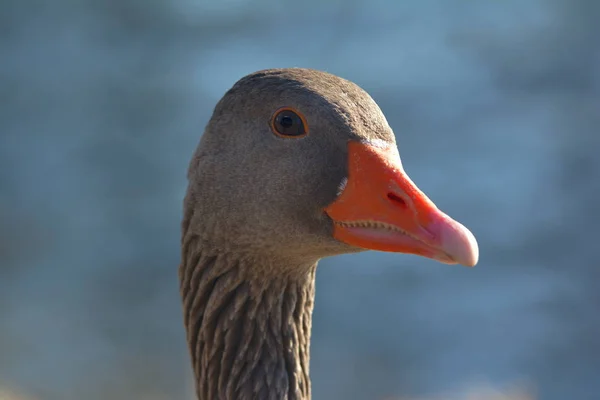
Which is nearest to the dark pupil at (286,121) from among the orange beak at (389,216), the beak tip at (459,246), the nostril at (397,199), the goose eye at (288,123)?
the goose eye at (288,123)

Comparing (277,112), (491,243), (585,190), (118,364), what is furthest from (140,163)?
(277,112)

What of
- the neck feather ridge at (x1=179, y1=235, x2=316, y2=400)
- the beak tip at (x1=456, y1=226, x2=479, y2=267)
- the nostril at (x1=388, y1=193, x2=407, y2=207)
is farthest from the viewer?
the neck feather ridge at (x1=179, y1=235, x2=316, y2=400)

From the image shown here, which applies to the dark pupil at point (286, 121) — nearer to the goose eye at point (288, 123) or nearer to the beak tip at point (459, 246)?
the goose eye at point (288, 123)

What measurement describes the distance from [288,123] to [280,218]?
0.34 m

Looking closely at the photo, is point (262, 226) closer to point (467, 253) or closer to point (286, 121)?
point (286, 121)

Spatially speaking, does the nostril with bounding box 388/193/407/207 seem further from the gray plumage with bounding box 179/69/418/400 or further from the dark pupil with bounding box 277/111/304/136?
the dark pupil with bounding box 277/111/304/136

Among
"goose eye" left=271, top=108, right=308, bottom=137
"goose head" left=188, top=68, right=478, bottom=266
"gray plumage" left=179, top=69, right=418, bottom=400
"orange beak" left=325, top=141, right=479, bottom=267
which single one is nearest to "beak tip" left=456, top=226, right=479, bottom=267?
"orange beak" left=325, top=141, right=479, bottom=267

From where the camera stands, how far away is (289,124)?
2.52 metres

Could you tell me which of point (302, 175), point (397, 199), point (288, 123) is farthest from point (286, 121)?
point (397, 199)

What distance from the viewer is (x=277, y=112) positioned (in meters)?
2.53

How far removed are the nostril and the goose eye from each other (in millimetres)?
395

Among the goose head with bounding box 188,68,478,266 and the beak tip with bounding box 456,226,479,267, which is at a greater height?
the goose head with bounding box 188,68,478,266

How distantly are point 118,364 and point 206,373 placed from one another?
3.61 metres

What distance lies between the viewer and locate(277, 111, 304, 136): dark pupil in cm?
251
